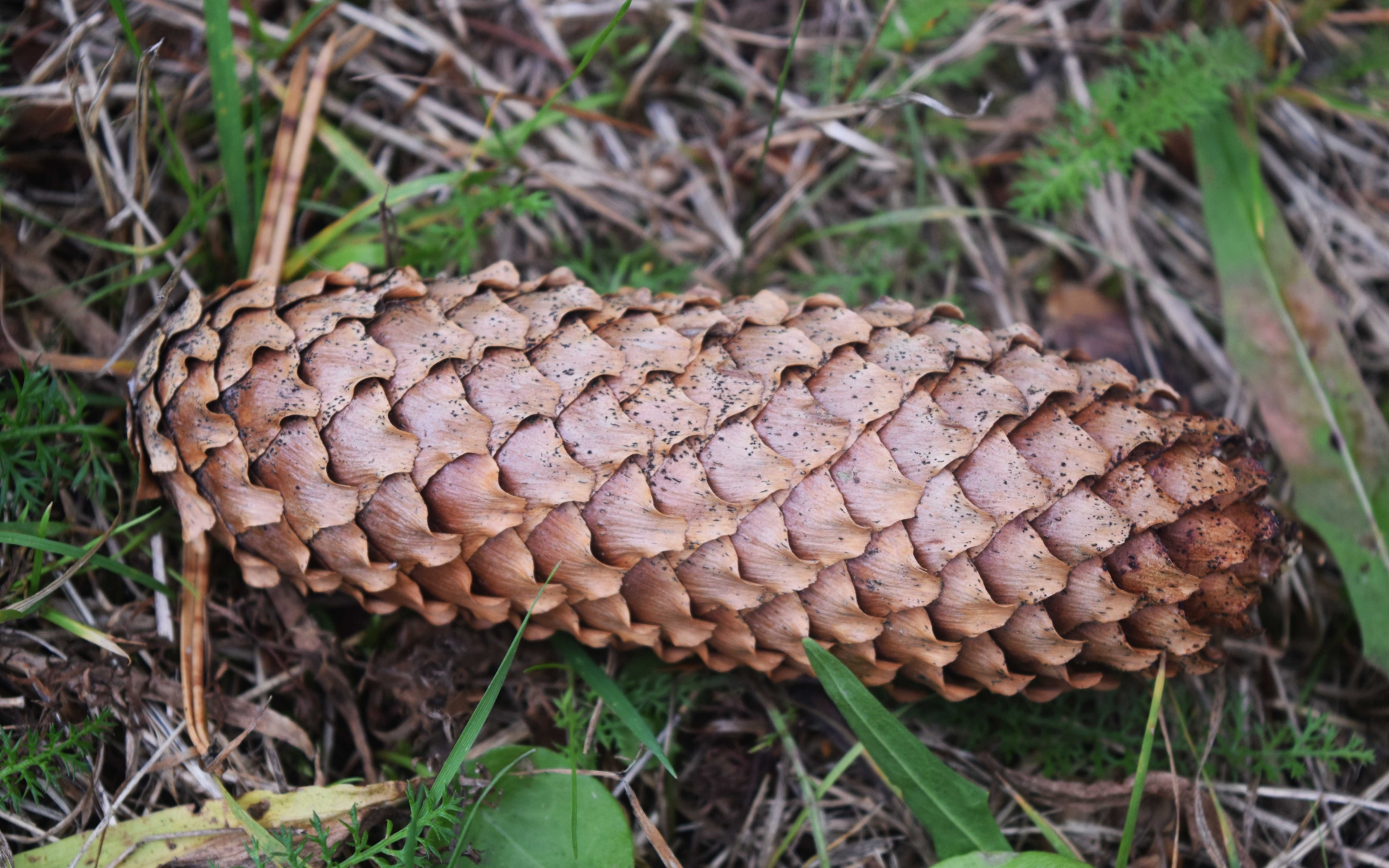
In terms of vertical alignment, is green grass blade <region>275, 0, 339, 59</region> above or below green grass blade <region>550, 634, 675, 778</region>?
above

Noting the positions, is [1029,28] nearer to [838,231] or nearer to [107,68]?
[838,231]

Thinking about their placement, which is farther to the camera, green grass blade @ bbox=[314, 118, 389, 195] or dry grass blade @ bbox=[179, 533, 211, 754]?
green grass blade @ bbox=[314, 118, 389, 195]

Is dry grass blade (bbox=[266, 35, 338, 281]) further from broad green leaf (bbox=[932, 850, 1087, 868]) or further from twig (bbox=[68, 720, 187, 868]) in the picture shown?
broad green leaf (bbox=[932, 850, 1087, 868])

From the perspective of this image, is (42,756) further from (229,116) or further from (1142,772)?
(1142,772)

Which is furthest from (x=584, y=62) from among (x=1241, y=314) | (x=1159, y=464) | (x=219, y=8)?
(x=1241, y=314)

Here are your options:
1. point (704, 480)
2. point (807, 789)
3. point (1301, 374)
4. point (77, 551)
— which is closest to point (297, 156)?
point (77, 551)

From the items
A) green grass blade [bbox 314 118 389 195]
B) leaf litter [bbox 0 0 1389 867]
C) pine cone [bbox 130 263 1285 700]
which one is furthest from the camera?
green grass blade [bbox 314 118 389 195]

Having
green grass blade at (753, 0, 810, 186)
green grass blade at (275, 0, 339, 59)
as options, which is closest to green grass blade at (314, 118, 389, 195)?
green grass blade at (275, 0, 339, 59)
